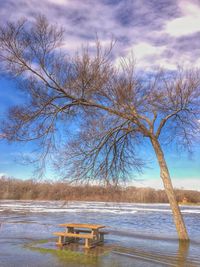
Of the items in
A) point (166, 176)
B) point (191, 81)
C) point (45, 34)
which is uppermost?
point (45, 34)

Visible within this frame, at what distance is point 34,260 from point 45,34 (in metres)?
7.56

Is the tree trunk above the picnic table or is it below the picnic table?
above

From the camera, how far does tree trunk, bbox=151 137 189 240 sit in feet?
40.4

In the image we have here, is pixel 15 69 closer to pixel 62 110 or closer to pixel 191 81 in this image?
pixel 62 110

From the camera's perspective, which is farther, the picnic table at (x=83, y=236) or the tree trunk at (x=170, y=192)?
the tree trunk at (x=170, y=192)

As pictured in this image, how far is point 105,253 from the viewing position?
31.1 feet

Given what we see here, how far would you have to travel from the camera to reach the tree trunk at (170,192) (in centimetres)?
1230

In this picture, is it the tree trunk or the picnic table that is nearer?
the picnic table

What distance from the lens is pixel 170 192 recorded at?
12.5 meters

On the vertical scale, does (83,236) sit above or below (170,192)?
below

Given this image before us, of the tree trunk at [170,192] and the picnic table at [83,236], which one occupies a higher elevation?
the tree trunk at [170,192]

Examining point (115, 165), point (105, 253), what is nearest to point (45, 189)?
point (115, 165)

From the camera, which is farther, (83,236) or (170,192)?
(170,192)

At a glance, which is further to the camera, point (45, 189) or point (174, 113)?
point (45, 189)
